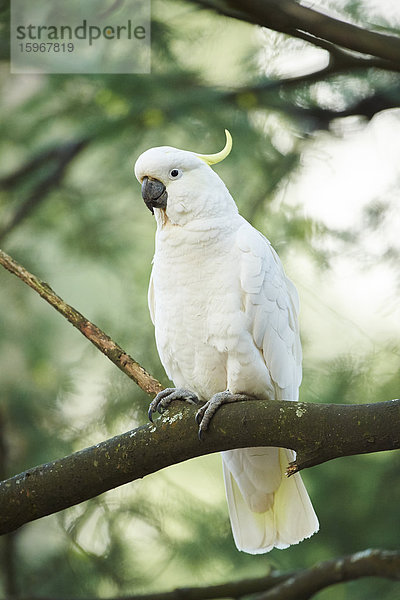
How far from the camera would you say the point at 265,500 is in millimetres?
1508

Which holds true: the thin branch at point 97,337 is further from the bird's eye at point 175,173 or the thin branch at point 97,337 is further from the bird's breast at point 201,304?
the bird's eye at point 175,173

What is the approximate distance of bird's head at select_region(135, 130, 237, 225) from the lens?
140 cm

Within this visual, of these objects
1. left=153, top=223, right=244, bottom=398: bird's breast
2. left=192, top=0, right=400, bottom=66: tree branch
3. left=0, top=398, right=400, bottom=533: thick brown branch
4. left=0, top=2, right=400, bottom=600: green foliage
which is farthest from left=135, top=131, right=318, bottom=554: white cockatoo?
left=192, top=0, right=400, bottom=66: tree branch

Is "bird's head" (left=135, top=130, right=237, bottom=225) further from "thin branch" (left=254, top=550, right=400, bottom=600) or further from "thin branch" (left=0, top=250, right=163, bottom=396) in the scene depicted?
"thin branch" (left=254, top=550, right=400, bottom=600)

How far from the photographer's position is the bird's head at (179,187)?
1399 millimetres

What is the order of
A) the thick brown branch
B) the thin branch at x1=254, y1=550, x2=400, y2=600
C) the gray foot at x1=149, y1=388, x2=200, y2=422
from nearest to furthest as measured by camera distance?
the thick brown branch → the gray foot at x1=149, y1=388, x2=200, y2=422 → the thin branch at x1=254, y1=550, x2=400, y2=600

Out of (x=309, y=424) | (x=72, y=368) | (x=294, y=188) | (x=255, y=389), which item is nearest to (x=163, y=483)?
(x=72, y=368)

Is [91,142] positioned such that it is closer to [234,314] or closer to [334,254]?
[334,254]

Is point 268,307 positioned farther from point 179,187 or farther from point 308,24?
point 308,24

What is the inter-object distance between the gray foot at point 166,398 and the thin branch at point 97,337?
3 cm

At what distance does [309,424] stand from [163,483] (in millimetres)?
1225

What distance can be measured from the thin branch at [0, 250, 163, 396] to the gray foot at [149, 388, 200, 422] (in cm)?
3

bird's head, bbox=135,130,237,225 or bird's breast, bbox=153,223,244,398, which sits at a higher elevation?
bird's head, bbox=135,130,237,225

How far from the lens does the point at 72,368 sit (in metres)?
2.20
